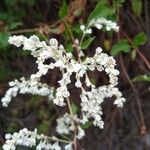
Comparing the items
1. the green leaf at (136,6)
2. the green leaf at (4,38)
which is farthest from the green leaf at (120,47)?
the green leaf at (4,38)

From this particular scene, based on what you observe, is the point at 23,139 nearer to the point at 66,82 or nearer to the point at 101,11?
the point at 66,82

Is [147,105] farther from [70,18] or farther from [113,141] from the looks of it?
[70,18]


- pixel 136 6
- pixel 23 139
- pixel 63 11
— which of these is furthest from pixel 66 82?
pixel 136 6

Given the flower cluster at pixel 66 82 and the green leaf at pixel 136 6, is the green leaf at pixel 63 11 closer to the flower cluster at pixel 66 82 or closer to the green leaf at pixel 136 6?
the flower cluster at pixel 66 82

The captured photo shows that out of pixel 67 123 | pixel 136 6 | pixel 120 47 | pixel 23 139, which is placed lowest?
pixel 23 139

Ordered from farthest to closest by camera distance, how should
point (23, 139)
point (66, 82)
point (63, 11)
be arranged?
1. point (63, 11)
2. point (23, 139)
3. point (66, 82)

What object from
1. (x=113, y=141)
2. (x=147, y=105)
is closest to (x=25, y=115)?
(x=113, y=141)
